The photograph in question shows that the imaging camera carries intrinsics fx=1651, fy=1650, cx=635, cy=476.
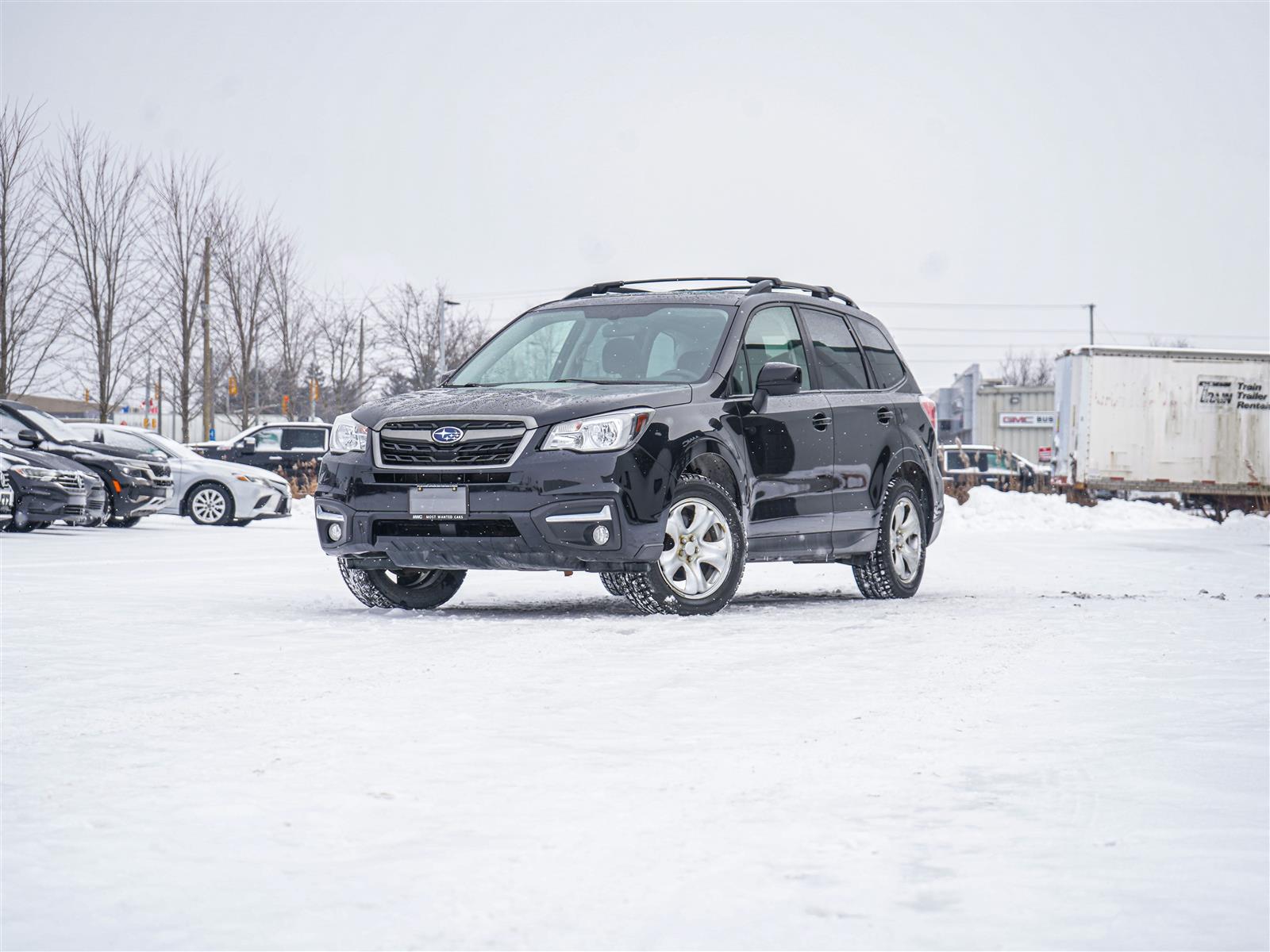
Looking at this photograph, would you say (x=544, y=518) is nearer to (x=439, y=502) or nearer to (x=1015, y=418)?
(x=439, y=502)

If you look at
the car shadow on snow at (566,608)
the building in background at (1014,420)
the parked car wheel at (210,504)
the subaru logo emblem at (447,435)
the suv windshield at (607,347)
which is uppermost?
the building in background at (1014,420)

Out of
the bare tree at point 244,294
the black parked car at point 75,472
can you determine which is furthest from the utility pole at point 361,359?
the black parked car at point 75,472

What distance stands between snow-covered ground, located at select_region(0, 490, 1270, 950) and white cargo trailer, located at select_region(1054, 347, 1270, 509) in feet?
72.5

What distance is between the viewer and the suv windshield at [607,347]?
9633 millimetres

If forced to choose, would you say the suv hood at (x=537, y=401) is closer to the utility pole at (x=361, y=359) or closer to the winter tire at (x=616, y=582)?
the winter tire at (x=616, y=582)

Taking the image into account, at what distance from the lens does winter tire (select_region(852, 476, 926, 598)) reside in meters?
10.9

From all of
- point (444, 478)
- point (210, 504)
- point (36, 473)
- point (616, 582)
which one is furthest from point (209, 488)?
point (616, 582)

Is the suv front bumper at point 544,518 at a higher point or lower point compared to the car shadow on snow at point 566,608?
higher

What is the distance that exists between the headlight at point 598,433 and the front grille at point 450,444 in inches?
8.1

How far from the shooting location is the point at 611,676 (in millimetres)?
6672

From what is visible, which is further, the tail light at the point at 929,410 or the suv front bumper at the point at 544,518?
the tail light at the point at 929,410

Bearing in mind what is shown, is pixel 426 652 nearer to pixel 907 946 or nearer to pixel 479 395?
pixel 479 395

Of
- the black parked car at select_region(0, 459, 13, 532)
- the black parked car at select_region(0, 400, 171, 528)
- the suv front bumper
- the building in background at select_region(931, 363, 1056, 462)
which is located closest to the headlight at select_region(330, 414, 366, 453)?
the suv front bumper

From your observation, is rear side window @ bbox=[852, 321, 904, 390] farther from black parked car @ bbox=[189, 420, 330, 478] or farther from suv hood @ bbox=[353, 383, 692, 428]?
black parked car @ bbox=[189, 420, 330, 478]
